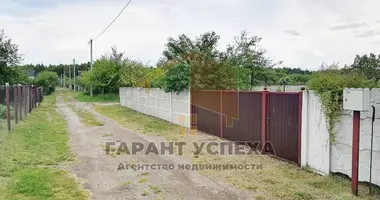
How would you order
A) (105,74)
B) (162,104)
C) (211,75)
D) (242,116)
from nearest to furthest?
1. (242,116)
2. (211,75)
3. (162,104)
4. (105,74)

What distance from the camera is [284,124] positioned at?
6.56 meters

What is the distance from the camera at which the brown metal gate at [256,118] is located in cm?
631

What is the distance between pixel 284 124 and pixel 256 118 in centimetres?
112

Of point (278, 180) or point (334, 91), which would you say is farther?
point (278, 180)

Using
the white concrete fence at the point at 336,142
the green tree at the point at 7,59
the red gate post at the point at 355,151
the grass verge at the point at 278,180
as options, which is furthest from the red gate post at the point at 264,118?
the green tree at the point at 7,59

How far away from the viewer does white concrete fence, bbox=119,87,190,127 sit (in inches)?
472

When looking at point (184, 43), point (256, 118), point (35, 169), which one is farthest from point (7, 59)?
point (256, 118)

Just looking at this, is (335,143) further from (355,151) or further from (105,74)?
(105,74)

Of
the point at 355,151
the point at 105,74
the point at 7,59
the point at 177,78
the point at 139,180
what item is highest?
the point at 7,59

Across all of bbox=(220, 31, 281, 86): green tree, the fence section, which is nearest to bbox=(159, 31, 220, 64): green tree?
bbox=(220, 31, 281, 86): green tree

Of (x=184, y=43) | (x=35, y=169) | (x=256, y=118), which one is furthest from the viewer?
(x=184, y=43)

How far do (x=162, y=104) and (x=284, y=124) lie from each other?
330 inches

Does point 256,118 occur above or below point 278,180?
above

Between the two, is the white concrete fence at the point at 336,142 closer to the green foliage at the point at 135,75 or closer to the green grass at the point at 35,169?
the green grass at the point at 35,169
